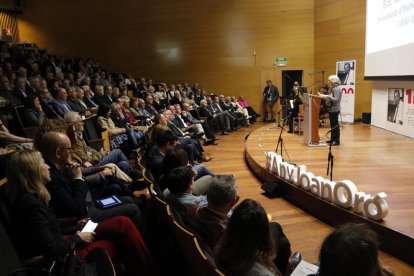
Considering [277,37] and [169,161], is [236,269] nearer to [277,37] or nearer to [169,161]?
[169,161]

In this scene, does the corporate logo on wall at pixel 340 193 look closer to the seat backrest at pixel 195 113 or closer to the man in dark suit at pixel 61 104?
the man in dark suit at pixel 61 104

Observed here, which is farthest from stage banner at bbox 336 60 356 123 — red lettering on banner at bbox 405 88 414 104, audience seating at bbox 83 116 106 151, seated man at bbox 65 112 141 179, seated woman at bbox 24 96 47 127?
seated woman at bbox 24 96 47 127

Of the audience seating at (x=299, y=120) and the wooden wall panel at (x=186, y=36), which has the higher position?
the wooden wall panel at (x=186, y=36)

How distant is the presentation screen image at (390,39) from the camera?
606 cm

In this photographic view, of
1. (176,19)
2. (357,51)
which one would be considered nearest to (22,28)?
(176,19)

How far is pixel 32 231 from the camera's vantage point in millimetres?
1693

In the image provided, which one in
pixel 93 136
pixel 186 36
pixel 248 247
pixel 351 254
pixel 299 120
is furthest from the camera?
pixel 186 36

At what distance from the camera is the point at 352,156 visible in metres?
5.04

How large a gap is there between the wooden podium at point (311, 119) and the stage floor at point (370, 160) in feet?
0.59

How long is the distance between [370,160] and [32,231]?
430 cm

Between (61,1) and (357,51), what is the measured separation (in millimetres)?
10076

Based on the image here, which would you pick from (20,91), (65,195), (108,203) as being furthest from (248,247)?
(20,91)

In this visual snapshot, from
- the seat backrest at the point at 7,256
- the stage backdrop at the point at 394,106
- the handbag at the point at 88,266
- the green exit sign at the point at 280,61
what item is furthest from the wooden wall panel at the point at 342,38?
the seat backrest at the point at 7,256

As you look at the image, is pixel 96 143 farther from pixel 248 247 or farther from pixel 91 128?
pixel 248 247
